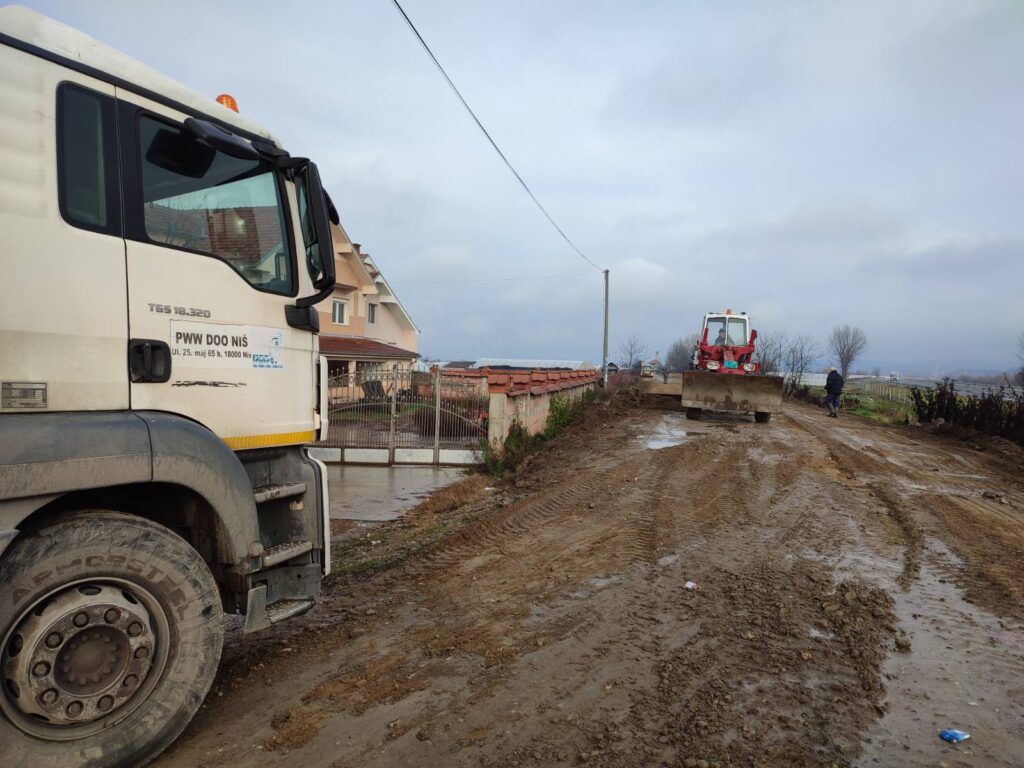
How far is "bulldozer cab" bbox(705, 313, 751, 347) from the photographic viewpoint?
803 inches

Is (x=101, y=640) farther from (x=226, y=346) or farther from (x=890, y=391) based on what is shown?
(x=890, y=391)

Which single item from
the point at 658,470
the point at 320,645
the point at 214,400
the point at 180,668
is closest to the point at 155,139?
the point at 214,400

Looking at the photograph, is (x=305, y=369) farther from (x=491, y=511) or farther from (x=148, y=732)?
(x=491, y=511)

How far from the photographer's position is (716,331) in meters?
21.1

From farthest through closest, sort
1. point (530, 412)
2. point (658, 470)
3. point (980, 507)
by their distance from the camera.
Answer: point (530, 412), point (658, 470), point (980, 507)

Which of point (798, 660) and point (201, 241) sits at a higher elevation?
point (201, 241)

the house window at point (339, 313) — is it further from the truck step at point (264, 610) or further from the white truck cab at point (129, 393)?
the truck step at point (264, 610)

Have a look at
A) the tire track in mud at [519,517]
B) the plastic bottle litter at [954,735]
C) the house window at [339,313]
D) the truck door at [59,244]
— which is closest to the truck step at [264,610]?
the truck door at [59,244]

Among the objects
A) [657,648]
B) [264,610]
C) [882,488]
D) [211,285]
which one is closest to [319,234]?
[211,285]

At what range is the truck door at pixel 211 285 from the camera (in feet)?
9.59

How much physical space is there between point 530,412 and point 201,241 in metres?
10.3

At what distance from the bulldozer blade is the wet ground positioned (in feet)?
25.8

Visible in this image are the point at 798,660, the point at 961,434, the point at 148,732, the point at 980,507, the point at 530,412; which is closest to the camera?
the point at 148,732

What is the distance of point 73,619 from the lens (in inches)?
99.3
